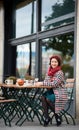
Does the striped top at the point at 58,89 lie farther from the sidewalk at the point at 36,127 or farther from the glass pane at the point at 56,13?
the glass pane at the point at 56,13

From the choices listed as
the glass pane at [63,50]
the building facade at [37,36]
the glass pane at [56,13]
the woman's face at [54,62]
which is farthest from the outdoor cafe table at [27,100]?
the glass pane at [56,13]

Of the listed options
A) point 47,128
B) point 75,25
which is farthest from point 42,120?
point 75,25

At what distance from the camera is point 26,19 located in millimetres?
12797

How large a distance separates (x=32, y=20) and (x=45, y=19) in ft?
2.69

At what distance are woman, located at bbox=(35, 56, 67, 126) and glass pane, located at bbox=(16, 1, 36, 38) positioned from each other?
14.1 feet

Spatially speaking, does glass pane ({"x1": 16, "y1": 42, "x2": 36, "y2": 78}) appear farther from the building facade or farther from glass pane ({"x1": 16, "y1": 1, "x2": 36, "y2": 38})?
glass pane ({"x1": 16, "y1": 1, "x2": 36, "y2": 38})

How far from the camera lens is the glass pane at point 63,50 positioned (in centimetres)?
998

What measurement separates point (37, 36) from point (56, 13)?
3.43ft

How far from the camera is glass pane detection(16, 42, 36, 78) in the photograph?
480 inches

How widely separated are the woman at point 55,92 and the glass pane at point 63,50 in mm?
1969

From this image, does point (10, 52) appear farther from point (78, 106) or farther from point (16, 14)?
point (78, 106)

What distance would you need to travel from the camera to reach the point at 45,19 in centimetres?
1150

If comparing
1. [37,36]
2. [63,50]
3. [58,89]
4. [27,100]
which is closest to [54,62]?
[58,89]

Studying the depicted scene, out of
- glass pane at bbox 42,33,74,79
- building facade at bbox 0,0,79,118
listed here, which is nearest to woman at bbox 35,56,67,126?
building facade at bbox 0,0,79,118
